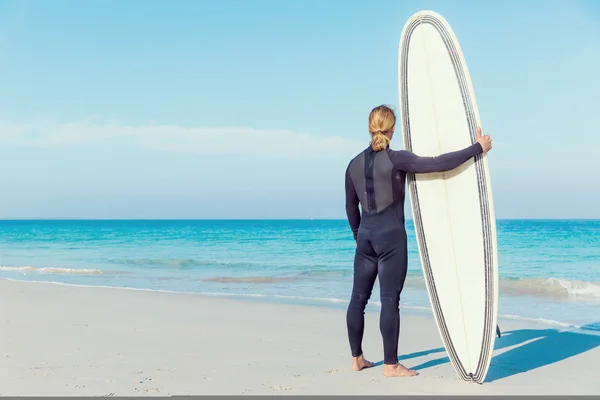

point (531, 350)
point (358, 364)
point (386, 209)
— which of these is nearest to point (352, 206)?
point (386, 209)

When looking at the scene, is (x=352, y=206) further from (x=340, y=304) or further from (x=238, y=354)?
(x=340, y=304)

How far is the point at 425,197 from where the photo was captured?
402 cm

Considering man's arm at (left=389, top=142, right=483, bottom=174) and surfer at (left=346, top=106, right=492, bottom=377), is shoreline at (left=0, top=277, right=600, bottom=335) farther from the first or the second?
man's arm at (left=389, top=142, right=483, bottom=174)

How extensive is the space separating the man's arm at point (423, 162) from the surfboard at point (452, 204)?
0.16m

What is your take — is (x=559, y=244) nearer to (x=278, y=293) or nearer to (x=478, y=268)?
(x=278, y=293)

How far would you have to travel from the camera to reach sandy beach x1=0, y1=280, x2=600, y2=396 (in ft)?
12.5

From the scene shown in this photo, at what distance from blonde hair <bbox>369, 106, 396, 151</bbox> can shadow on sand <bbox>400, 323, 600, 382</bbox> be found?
5.21 ft

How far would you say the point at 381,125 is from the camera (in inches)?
151

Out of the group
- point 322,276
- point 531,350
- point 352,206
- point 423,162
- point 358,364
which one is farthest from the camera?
point 322,276

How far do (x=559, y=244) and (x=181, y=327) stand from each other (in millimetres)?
23651

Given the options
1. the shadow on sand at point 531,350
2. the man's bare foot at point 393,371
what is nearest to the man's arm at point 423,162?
the man's bare foot at point 393,371

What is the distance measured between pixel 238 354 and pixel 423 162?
2123 millimetres

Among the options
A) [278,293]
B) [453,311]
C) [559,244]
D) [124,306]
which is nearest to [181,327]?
[124,306]

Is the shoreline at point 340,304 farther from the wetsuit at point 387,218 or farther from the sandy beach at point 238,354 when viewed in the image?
the wetsuit at point 387,218
